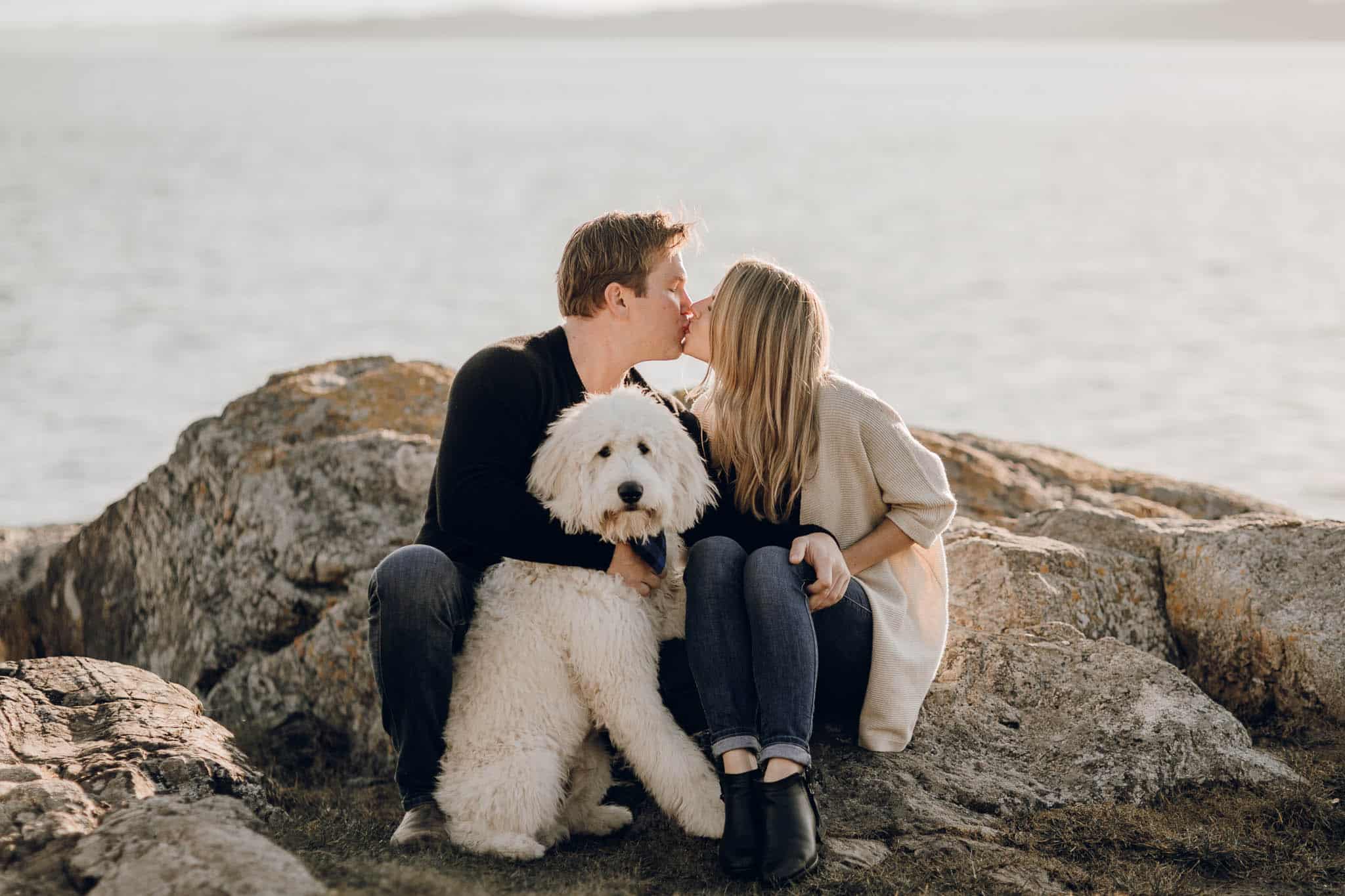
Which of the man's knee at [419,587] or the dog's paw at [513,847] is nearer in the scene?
the dog's paw at [513,847]

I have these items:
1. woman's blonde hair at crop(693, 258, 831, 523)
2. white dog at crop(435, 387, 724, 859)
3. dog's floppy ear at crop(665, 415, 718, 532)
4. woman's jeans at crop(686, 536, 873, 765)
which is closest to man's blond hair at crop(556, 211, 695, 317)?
woman's blonde hair at crop(693, 258, 831, 523)

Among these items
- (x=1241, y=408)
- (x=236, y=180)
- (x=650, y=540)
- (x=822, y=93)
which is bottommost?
(x=1241, y=408)

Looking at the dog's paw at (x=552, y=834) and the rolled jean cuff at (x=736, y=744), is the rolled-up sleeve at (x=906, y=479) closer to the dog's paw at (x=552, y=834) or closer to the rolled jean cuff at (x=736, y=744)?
the rolled jean cuff at (x=736, y=744)

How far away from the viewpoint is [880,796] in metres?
3.36

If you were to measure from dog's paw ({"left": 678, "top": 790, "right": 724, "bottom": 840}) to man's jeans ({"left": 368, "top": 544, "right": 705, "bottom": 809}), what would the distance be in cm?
73

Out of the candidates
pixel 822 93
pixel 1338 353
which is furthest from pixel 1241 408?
pixel 822 93

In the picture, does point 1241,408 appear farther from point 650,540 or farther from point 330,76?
point 330,76

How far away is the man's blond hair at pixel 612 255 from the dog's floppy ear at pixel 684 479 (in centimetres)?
59

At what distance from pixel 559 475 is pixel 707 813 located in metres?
1.02

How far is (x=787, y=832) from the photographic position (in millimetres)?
2975

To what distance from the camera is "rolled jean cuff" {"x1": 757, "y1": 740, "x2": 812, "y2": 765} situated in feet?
9.98

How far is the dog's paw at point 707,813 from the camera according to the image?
3.14 m

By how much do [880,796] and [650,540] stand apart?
3.29 feet

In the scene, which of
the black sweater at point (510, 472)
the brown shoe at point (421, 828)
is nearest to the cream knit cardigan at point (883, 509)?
the black sweater at point (510, 472)
